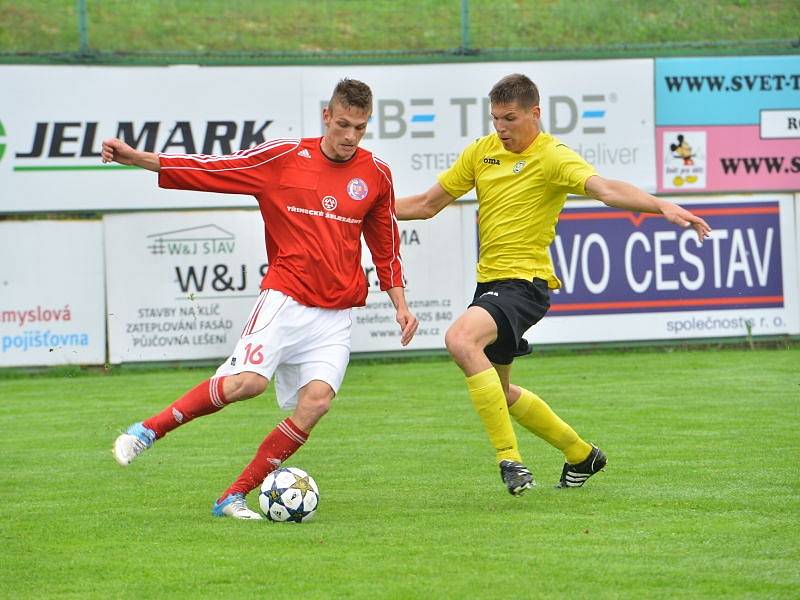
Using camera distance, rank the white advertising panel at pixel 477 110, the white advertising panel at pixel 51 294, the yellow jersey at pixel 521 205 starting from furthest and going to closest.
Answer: the white advertising panel at pixel 477 110 < the white advertising panel at pixel 51 294 < the yellow jersey at pixel 521 205

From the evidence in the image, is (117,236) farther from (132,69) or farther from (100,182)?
(132,69)

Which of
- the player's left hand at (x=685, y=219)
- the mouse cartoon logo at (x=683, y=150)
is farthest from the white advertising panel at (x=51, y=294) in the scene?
the player's left hand at (x=685, y=219)

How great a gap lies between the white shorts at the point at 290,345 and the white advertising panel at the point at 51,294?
25.9 feet

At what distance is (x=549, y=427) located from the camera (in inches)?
296

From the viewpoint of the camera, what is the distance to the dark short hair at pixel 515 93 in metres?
7.33

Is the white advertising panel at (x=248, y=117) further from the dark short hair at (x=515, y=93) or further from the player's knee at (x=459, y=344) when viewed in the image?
the player's knee at (x=459, y=344)

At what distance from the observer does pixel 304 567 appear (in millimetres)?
5523

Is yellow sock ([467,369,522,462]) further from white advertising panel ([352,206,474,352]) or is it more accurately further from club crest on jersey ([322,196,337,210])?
white advertising panel ([352,206,474,352])

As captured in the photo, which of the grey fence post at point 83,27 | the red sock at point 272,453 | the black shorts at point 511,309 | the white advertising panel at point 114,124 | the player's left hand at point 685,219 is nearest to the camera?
the player's left hand at point 685,219

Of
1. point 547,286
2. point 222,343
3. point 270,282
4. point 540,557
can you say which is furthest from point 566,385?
point 540,557

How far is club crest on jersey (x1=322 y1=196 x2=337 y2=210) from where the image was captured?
7.02m

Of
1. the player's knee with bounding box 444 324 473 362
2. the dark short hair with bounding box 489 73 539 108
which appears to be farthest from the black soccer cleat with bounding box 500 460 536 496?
the dark short hair with bounding box 489 73 539 108

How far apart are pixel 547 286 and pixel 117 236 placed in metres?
8.06

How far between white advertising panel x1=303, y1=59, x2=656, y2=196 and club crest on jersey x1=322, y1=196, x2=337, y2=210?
26.6 feet
